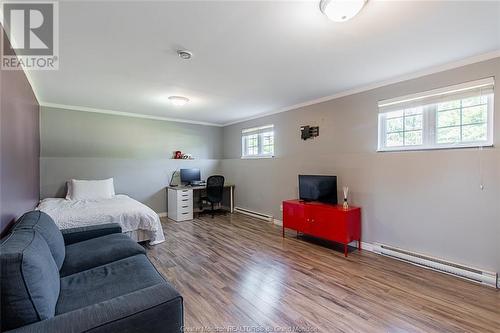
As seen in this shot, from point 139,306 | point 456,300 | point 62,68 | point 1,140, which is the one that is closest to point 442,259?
point 456,300

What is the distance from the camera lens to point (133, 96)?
3.91m

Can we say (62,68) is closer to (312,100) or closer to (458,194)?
(312,100)

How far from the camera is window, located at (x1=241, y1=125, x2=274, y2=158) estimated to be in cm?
523

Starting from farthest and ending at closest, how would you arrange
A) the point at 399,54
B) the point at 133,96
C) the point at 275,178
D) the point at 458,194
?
the point at 275,178 → the point at 133,96 → the point at 458,194 → the point at 399,54

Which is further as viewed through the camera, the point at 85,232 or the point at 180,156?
the point at 180,156

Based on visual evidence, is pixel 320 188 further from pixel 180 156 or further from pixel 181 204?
pixel 180 156

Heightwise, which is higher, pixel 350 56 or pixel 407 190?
pixel 350 56

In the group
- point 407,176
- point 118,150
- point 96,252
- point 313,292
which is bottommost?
point 313,292

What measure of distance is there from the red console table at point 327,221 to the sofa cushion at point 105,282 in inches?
95.2

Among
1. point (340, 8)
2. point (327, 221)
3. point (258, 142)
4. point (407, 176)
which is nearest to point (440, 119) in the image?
point (407, 176)

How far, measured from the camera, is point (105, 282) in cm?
162

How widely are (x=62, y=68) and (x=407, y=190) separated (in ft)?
14.6

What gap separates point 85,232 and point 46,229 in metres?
0.64

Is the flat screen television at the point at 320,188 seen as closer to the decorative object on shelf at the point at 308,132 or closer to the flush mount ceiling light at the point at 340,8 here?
the decorative object on shelf at the point at 308,132
